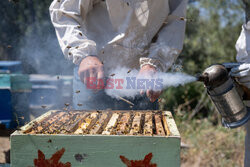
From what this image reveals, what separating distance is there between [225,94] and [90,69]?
0.99 m

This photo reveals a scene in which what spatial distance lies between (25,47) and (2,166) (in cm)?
217

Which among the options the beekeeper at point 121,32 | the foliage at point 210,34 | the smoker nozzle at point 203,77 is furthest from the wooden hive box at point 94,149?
the foliage at point 210,34

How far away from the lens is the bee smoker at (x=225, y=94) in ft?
6.10

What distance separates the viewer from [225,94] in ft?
6.22

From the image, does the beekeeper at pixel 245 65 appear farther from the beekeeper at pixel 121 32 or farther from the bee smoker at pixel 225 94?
the beekeeper at pixel 121 32

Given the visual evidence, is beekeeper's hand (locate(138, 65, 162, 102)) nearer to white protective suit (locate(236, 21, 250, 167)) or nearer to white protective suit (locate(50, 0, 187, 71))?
white protective suit (locate(50, 0, 187, 71))

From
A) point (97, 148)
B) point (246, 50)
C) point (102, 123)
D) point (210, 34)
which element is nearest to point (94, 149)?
point (97, 148)

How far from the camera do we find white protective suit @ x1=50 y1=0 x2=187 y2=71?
84.2 inches

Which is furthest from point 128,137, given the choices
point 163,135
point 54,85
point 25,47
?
point 54,85

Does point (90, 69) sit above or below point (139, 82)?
above

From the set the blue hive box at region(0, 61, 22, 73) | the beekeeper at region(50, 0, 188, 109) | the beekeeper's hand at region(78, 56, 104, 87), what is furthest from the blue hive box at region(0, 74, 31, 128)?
the beekeeper's hand at region(78, 56, 104, 87)

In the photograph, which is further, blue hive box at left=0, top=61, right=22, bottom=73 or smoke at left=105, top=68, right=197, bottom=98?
blue hive box at left=0, top=61, right=22, bottom=73

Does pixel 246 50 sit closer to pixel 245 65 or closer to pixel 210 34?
pixel 245 65

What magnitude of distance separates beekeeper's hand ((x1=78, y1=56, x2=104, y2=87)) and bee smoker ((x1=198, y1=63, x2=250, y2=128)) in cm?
72
